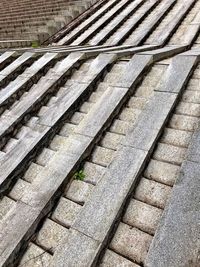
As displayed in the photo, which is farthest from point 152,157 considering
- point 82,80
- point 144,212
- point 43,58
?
point 43,58

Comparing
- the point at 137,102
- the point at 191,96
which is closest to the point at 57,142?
the point at 137,102

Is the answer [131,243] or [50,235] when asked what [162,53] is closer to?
[131,243]

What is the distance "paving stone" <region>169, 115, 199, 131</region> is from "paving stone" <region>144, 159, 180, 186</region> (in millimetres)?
599

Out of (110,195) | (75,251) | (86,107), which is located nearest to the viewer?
(75,251)

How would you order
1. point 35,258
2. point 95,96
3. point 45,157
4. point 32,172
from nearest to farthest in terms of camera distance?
1. point 35,258
2. point 32,172
3. point 45,157
4. point 95,96

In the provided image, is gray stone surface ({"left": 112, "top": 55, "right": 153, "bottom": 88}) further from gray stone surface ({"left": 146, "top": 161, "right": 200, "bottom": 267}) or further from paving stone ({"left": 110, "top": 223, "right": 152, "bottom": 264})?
paving stone ({"left": 110, "top": 223, "right": 152, "bottom": 264})

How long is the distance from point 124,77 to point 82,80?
0.79m

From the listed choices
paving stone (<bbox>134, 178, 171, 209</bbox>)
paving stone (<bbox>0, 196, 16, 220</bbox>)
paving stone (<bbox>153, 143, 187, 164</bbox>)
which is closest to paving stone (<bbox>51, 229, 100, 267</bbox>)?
paving stone (<bbox>134, 178, 171, 209</bbox>)

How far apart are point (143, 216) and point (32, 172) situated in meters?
1.61

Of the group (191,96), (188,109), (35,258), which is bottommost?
(35,258)

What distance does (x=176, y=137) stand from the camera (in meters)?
3.19

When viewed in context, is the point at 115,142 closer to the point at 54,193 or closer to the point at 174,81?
the point at 54,193

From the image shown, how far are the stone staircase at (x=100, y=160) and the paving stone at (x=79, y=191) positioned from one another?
0.04ft

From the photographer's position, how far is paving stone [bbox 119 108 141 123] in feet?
12.0
